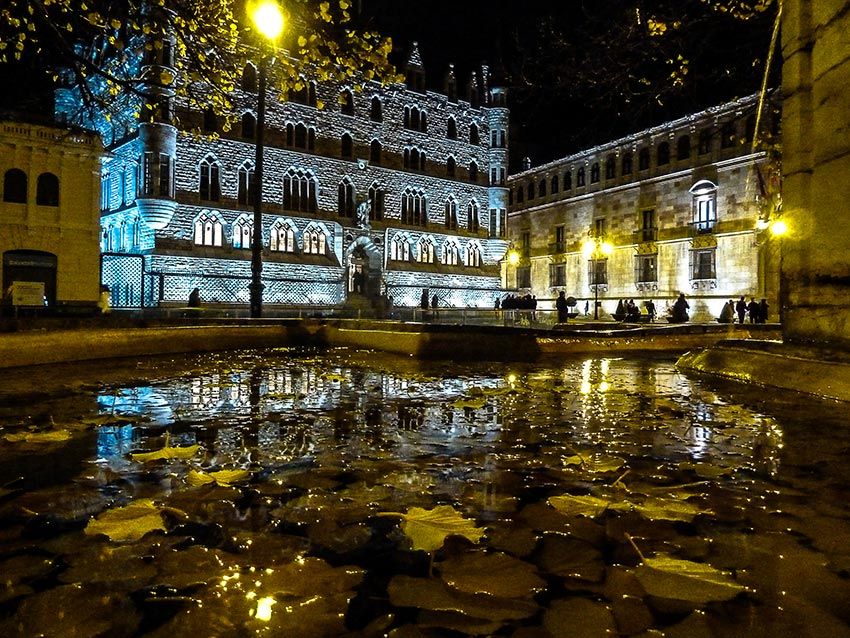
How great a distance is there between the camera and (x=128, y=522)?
1.92m

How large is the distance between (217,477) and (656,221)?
38031 mm

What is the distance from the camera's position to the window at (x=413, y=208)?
129ft

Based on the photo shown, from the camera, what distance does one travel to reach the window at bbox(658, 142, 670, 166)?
35656 millimetres

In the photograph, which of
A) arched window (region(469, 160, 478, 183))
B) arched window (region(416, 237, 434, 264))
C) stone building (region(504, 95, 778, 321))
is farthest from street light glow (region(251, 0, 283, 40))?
arched window (region(469, 160, 478, 183))

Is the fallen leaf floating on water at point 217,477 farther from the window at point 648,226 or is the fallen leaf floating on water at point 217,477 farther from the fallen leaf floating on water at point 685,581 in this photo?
the window at point 648,226

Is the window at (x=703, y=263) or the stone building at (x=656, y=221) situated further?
the window at (x=703, y=263)

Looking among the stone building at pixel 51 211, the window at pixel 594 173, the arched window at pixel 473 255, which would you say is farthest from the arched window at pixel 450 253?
the stone building at pixel 51 211

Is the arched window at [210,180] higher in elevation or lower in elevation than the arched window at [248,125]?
lower

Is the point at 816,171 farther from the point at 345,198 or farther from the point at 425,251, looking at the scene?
the point at 425,251

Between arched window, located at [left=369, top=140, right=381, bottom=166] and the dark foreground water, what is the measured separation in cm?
3556

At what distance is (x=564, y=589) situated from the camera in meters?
1.51

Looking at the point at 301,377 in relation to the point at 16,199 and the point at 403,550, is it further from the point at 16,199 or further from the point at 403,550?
the point at 16,199

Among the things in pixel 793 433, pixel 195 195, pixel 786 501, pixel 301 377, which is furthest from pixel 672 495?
pixel 195 195

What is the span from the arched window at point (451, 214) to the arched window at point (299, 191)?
11.1m
